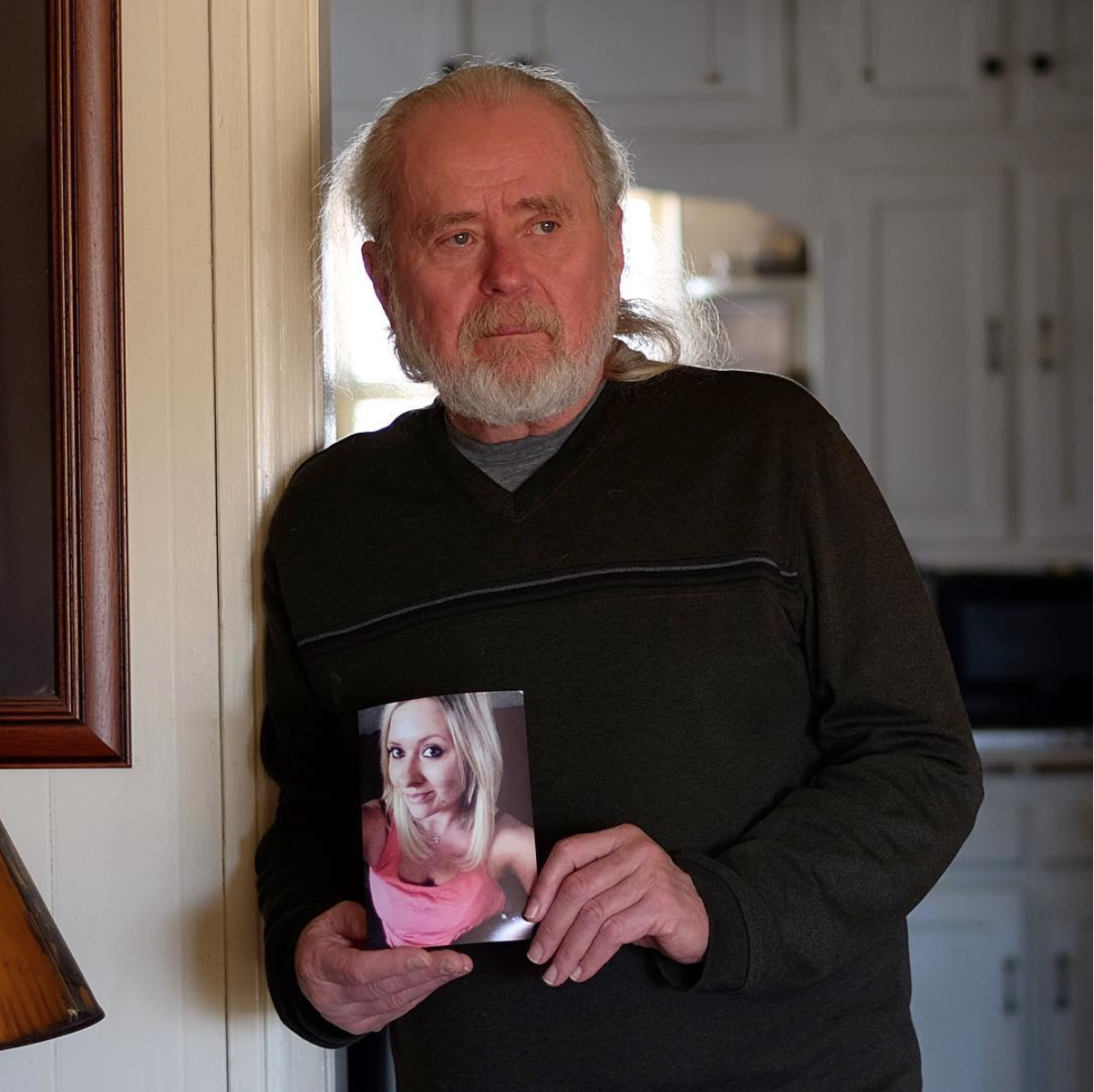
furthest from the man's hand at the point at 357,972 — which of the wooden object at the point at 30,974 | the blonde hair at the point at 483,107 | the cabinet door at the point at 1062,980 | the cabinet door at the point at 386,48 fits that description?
the cabinet door at the point at 386,48

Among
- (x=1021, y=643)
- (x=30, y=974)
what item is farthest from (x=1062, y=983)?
(x=30, y=974)

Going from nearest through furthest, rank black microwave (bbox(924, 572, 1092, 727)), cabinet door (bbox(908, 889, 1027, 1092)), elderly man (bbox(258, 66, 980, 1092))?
elderly man (bbox(258, 66, 980, 1092)) → cabinet door (bbox(908, 889, 1027, 1092)) → black microwave (bbox(924, 572, 1092, 727))

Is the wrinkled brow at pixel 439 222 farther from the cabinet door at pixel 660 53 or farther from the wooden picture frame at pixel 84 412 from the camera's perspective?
the cabinet door at pixel 660 53

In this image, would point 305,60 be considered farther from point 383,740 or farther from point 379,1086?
point 379,1086

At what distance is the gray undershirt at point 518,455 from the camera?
3.82 feet

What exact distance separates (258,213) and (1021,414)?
228 cm

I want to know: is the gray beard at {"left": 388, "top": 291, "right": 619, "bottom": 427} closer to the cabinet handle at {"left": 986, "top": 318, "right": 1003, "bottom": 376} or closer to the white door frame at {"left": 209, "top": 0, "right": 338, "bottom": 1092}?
the white door frame at {"left": 209, "top": 0, "right": 338, "bottom": 1092}

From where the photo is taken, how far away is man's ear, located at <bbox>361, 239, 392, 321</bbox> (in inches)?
48.4

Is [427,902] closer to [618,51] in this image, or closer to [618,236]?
A: [618,236]

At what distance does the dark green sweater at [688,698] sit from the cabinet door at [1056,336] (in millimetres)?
2143

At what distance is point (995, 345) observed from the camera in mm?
3107

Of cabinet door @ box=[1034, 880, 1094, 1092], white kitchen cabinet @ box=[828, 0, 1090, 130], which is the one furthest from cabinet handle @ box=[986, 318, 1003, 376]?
cabinet door @ box=[1034, 880, 1094, 1092]

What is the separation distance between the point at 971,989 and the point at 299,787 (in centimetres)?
206

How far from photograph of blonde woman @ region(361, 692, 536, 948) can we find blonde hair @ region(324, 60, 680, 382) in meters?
0.41
